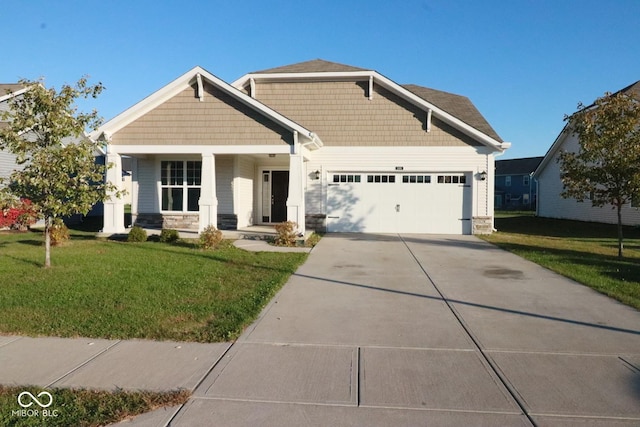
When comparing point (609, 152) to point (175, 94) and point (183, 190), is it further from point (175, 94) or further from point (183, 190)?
point (183, 190)

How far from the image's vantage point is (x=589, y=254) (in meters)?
12.9

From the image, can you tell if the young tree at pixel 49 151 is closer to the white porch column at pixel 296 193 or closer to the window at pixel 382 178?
the white porch column at pixel 296 193

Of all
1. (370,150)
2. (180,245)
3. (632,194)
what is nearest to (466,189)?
(370,150)

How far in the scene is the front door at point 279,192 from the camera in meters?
19.6

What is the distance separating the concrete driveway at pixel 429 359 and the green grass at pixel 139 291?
661mm

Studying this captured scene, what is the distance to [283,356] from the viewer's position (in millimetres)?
4969

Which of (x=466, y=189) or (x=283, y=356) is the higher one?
(x=466, y=189)

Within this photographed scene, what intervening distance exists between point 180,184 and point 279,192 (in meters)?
3.96

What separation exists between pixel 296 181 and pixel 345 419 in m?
11.3

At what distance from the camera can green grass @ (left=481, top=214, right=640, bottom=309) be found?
8687 mm

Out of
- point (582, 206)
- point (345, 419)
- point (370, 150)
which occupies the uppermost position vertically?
point (370, 150)

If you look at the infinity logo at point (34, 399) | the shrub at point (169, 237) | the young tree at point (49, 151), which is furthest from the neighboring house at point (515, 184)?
the infinity logo at point (34, 399)

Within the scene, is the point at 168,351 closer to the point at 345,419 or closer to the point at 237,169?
the point at 345,419

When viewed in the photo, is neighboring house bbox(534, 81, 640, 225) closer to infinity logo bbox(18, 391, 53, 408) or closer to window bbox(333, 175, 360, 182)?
window bbox(333, 175, 360, 182)
